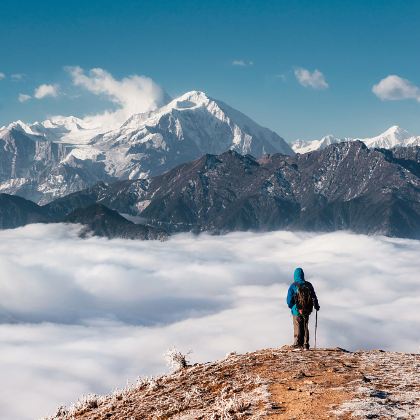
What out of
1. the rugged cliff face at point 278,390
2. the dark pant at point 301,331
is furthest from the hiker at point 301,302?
the rugged cliff face at point 278,390

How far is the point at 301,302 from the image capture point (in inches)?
1352

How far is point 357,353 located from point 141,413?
12.9m

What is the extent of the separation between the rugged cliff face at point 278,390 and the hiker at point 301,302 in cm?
223

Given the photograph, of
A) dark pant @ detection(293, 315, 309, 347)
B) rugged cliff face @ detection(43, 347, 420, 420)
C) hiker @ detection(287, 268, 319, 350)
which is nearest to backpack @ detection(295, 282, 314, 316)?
hiker @ detection(287, 268, 319, 350)

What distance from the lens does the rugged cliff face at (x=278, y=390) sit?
20.9 metres

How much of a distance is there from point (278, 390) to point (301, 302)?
37.1 ft

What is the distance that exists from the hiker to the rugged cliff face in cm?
223

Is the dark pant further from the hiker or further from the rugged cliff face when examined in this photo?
the rugged cliff face

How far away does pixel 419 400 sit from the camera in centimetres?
2152

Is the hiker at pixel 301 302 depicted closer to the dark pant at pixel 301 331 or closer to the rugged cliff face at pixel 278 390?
the dark pant at pixel 301 331

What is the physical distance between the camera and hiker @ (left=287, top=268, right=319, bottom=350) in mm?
34181

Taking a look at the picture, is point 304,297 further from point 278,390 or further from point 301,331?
point 278,390

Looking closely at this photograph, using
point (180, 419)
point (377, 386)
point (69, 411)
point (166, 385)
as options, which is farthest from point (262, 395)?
point (69, 411)

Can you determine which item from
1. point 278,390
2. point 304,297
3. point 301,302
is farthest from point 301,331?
point 278,390
